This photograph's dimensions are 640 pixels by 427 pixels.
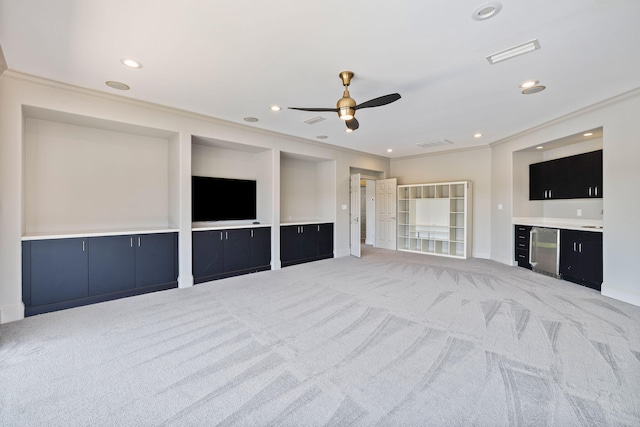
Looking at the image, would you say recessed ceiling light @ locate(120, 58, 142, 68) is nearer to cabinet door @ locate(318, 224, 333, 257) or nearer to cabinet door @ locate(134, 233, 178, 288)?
cabinet door @ locate(134, 233, 178, 288)

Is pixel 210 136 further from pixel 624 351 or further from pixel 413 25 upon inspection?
→ pixel 624 351

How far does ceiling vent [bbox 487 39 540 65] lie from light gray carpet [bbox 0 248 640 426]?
2.76 metres

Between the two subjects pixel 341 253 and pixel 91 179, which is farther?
pixel 341 253

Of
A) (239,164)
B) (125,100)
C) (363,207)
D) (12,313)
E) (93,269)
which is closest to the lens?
(12,313)

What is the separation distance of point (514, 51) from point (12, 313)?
5996mm

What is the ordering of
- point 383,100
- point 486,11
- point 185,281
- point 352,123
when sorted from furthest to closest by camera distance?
point 185,281, point 352,123, point 383,100, point 486,11

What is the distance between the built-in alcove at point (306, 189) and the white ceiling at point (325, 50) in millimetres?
2526

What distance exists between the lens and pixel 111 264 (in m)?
3.84

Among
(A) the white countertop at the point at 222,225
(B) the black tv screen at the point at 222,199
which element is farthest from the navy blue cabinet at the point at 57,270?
(B) the black tv screen at the point at 222,199

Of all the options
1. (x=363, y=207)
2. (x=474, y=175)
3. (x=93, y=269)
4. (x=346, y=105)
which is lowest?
(x=93, y=269)

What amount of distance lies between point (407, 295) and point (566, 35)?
3284mm

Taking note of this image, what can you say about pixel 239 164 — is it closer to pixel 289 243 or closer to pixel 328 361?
pixel 289 243

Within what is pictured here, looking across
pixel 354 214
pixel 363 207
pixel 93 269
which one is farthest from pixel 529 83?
pixel 363 207

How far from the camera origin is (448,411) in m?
1.79
